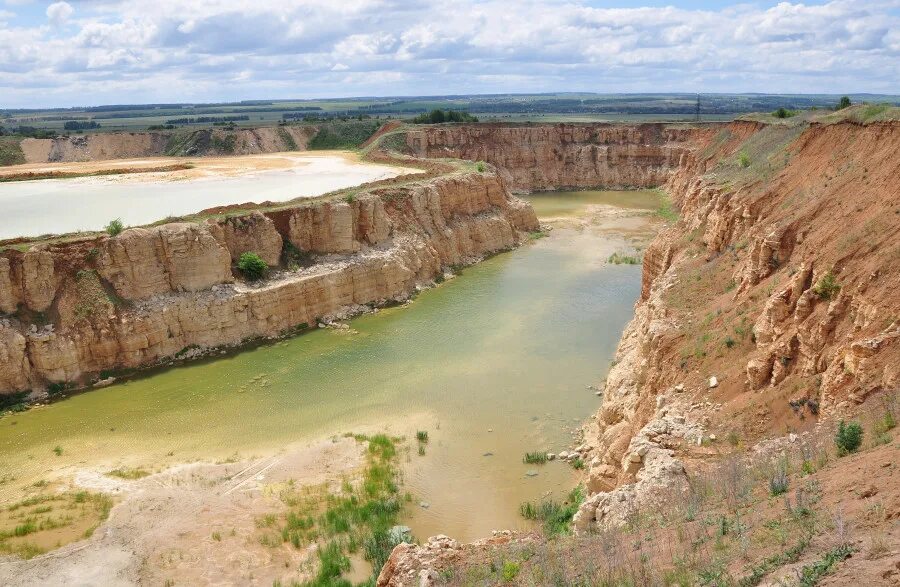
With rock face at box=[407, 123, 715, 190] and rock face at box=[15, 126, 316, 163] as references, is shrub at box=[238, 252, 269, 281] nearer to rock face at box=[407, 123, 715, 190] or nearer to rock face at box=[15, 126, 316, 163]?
rock face at box=[407, 123, 715, 190]

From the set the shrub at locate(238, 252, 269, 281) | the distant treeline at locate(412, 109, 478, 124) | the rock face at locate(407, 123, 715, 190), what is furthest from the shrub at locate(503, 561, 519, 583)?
the distant treeline at locate(412, 109, 478, 124)

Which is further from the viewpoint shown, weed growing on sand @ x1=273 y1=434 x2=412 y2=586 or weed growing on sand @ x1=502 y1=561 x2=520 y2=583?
weed growing on sand @ x1=273 y1=434 x2=412 y2=586

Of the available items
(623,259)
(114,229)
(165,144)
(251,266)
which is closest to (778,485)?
(251,266)

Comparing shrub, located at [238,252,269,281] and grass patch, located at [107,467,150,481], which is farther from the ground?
shrub, located at [238,252,269,281]

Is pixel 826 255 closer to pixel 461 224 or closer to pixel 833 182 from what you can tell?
pixel 833 182

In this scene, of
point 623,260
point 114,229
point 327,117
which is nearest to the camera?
point 114,229

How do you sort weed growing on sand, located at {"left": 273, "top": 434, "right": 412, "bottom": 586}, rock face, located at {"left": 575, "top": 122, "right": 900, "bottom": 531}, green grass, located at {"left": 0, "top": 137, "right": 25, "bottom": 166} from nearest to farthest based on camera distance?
rock face, located at {"left": 575, "top": 122, "right": 900, "bottom": 531}, weed growing on sand, located at {"left": 273, "top": 434, "right": 412, "bottom": 586}, green grass, located at {"left": 0, "top": 137, "right": 25, "bottom": 166}

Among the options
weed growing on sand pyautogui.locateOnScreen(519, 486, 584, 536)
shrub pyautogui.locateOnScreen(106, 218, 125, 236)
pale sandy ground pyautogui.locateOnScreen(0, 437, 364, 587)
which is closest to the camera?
pale sandy ground pyautogui.locateOnScreen(0, 437, 364, 587)

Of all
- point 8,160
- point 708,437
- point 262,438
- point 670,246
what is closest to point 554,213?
point 670,246

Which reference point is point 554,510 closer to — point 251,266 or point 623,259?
point 251,266
